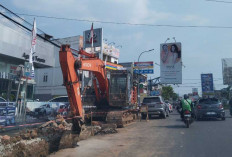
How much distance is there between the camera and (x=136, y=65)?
1197 inches

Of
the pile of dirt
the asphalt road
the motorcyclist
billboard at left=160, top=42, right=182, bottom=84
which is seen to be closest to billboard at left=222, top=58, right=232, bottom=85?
billboard at left=160, top=42, right=182, bottom=84

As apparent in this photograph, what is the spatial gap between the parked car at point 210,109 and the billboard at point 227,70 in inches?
1386

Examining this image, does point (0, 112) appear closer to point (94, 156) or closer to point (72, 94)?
point (72, 94)

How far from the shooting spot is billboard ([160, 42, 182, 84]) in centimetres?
3362

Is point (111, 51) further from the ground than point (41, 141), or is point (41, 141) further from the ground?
point (111, 51)

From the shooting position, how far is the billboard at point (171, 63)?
33.6 meters

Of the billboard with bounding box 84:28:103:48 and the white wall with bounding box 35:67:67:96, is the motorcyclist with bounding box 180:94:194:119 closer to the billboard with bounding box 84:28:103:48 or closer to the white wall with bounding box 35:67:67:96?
the billboard with bounding box 84:28:103:48

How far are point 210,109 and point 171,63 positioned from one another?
1821 cm

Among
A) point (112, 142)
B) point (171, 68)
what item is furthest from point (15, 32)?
point (171, 68)

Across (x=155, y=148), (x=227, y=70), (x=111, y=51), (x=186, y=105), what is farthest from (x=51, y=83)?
(x=227, y=70)

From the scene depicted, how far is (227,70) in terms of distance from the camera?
49000mm

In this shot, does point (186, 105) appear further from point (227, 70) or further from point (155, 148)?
point (227, 70)

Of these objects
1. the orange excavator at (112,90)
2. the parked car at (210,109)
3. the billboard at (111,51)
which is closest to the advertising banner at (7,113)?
the orange excavator at (112,90)

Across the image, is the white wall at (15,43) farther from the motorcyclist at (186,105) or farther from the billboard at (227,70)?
the billboard at (227,70)
